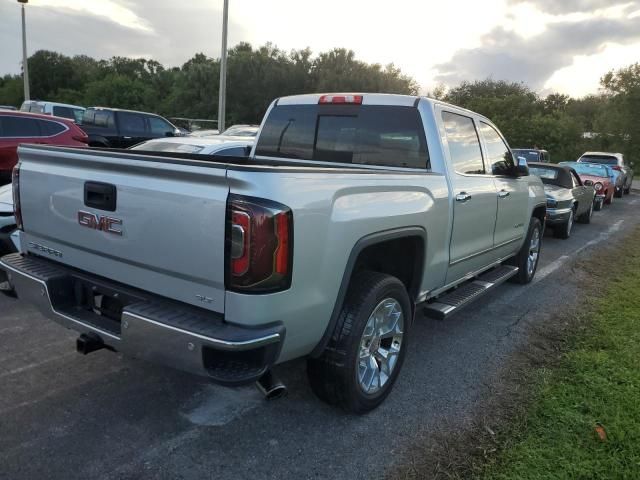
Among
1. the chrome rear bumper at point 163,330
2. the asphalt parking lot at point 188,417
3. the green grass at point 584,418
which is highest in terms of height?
the chrome rear bumper at point 163,330

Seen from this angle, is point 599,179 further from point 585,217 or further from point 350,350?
point 350,350

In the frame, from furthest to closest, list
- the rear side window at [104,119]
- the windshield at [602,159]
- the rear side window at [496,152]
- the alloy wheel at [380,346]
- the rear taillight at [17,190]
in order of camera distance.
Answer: the windshield at [602,159] < the rear side window at [104,119] < the rear side window at [496,152] < the rear taillight at [17,190] < the alloy wheel at [380,346]

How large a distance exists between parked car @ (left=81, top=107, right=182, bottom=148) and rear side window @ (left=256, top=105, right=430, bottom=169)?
1251 cm

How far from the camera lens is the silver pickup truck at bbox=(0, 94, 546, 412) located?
233cm

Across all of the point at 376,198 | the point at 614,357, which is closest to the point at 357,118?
the point at 376,198

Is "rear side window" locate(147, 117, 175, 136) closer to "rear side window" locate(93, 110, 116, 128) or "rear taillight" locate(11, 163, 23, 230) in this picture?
"rear side window" locate(93, 110, 116, 128)

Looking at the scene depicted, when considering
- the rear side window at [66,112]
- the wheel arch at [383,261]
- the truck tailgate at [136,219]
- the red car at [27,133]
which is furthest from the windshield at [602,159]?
the truck tailgate at [136,219]

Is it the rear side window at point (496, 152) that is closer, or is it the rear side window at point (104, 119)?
the rear side window at point (496, 152)

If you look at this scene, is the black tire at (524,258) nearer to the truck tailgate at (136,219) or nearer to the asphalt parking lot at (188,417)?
the asphalt parking lot at (188,417)

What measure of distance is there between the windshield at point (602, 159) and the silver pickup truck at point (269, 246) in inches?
782

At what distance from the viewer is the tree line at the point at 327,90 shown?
3569cm

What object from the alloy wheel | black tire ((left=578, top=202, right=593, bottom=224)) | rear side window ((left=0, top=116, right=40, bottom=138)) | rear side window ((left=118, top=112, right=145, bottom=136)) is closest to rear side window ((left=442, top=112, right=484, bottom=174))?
the alloy wheel

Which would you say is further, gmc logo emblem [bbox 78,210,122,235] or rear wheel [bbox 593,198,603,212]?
rear wheel [bbox 593,198,603,212]

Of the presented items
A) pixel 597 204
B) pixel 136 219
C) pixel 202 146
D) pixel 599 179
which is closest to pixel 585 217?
pixel 597 204
